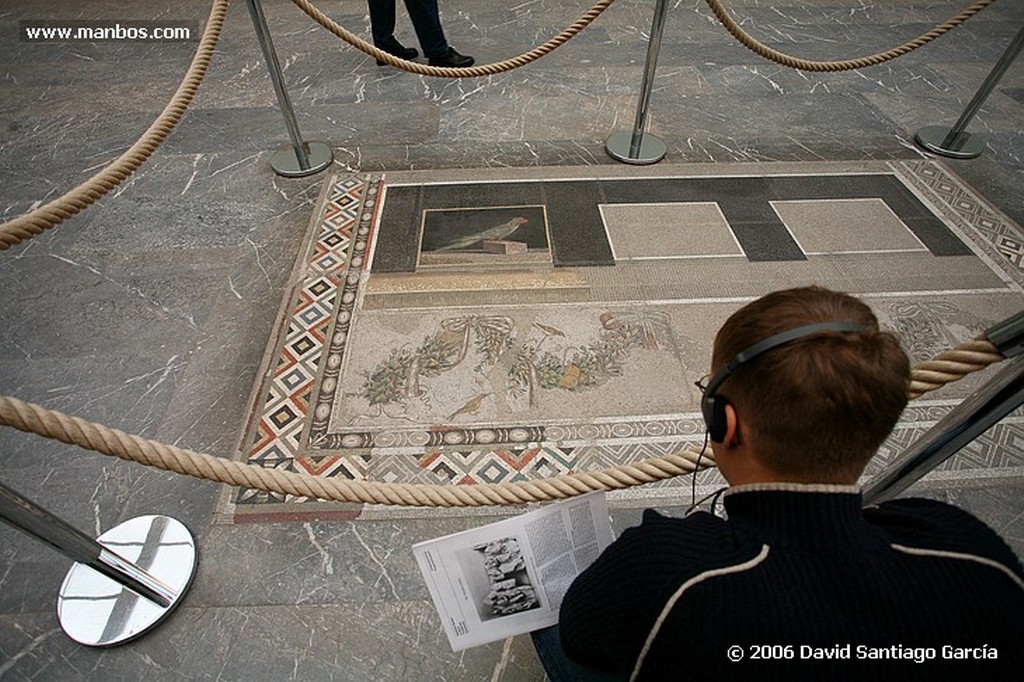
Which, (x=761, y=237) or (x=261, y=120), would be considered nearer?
(x=761, y=237)

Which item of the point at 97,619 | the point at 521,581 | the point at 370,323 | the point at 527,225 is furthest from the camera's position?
the point at 527,225

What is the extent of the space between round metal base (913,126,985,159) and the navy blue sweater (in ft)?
10.8

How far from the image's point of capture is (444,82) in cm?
380

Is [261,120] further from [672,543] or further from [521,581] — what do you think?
[672,543]

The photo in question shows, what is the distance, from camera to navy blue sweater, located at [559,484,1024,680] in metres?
0.65

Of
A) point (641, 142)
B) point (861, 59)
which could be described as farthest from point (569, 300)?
point (861, 59)

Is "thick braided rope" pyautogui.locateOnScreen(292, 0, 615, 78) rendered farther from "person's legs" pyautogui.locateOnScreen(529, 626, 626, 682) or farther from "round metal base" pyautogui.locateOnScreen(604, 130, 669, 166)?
"person's legs" pyautogui.locateOnScreen(529, 626, 626, 682)

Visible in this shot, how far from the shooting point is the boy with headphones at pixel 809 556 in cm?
65

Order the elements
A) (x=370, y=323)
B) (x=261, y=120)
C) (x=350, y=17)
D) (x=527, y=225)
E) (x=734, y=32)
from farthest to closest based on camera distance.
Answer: (x=350, y=17) < (x=261, y=120) < (x=527, y=225) < (x=734, y=32) < (x=370, y=323)

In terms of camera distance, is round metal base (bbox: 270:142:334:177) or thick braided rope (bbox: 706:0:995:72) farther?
round metal base (bbox: 270:142:334:177)

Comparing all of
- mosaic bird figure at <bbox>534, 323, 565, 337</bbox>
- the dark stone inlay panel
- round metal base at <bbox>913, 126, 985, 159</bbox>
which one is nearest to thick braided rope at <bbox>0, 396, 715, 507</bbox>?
mosaic bird figure at <bbox>534, 323, 565, 337</bbox>

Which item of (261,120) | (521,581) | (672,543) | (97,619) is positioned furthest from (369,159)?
(672,543)

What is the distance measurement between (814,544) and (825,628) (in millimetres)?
99

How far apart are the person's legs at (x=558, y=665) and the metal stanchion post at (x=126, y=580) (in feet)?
3.55
